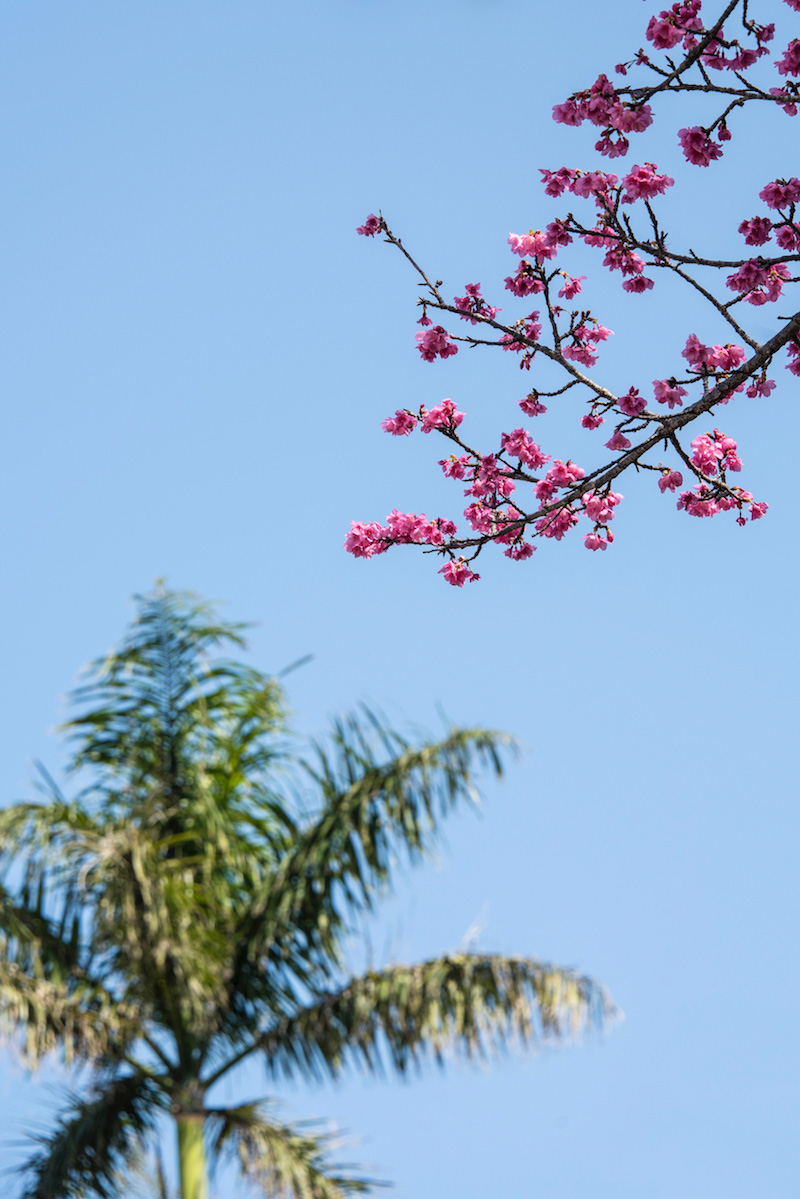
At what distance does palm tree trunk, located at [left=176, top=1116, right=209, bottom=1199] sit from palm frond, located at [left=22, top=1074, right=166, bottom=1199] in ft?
1.19

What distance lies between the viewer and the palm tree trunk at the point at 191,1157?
916 cm

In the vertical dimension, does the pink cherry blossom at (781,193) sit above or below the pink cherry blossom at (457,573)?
above

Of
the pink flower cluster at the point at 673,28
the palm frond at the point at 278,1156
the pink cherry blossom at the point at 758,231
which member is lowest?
the palm frond at the point at 278,1156

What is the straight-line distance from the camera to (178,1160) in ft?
A: 30.3

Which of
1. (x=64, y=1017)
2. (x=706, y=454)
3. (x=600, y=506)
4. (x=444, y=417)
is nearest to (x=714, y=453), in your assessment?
(x=706, y=454)

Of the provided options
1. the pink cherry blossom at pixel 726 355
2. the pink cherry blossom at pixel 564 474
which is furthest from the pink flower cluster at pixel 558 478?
the pink cherry blossom at pixel 726 355

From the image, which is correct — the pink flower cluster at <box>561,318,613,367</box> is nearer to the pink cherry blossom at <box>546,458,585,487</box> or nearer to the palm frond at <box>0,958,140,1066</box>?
the pink cherry blossom at <box>546,458,585,487</box>

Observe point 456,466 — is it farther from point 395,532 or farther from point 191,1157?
point 191,1157

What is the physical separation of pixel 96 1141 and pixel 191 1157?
2.14 feet

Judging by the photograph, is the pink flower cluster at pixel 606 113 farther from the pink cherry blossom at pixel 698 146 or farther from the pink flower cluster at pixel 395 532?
the pink flower cluster at pixel 395 532

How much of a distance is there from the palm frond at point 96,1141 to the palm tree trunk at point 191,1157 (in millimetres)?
362

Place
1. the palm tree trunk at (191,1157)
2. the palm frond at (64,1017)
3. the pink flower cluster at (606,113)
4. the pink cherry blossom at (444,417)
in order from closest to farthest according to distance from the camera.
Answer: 1. the pink flower cluster at (606,113)
2. the pink cherry blossom at (444,417)
3. the palm frond at (64,1017)
4. the palm tree trunk at (191,1157)

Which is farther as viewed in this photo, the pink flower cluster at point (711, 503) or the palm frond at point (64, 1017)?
the palm frond at point (64, 1017)

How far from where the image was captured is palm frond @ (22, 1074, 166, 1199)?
29.9 ft
